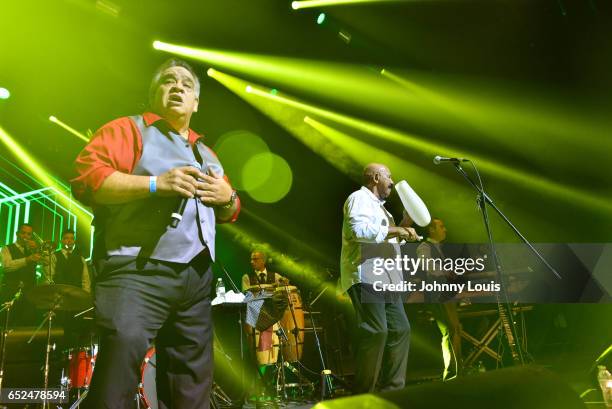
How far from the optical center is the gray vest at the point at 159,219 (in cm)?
167

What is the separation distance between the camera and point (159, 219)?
173 centimetres

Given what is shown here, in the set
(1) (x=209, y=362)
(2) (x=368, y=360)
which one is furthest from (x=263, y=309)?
(1) (x=209, y=362)

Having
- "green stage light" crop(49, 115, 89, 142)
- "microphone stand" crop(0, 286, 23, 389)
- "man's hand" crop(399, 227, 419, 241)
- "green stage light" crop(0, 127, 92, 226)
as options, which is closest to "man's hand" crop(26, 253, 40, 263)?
"microphone stand" crop(0, 286, 23, 389)

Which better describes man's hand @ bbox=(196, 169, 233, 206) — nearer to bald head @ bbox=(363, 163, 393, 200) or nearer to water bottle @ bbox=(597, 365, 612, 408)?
bald head @ bbox=(363, 163, 393, 200)

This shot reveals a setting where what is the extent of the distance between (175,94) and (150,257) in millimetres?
696

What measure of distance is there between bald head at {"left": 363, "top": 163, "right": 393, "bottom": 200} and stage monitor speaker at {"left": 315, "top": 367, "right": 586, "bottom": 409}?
287cm

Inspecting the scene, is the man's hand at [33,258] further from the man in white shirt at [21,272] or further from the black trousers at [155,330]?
the black trousers at [155,330]

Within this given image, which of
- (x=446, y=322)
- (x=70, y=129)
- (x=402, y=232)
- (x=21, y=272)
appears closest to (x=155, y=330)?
(x=402, y=232)

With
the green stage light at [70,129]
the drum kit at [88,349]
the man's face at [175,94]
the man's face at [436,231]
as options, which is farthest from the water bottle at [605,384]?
the green stage light at [70,129]

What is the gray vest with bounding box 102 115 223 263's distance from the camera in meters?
1.67

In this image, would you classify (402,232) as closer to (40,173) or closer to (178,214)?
(178,214)

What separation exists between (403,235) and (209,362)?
1.90 meters

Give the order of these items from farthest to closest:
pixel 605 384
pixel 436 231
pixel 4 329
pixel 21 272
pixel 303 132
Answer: pixel 303 132 → pixel 436 231 → pixel 21 272 → pixel 4 329 → pixel 605 384

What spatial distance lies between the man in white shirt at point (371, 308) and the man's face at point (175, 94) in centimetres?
167
